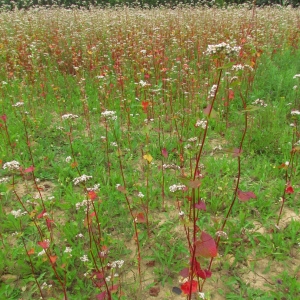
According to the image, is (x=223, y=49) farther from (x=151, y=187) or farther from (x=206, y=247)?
(x=151, y=187)

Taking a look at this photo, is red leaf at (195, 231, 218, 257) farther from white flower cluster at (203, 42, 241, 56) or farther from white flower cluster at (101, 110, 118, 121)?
white flower cluster at (101, 110, 118, 121)

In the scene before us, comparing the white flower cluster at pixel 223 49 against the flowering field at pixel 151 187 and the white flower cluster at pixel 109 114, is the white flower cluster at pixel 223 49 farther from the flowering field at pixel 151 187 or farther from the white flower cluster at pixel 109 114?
the white flower cluster at pixel 109 114

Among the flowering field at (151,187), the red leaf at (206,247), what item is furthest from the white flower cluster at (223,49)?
the red leaf at (206,247)

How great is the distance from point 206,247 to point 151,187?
5.75 feet

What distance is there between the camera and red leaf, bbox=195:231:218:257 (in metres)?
1.49

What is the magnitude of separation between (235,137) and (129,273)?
241 cm

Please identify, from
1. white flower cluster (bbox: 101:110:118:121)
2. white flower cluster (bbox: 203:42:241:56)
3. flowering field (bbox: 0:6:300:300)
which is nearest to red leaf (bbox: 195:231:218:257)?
flowering field (bbox: 0:6:300:300)

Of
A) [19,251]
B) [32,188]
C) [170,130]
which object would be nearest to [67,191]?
[32,188]

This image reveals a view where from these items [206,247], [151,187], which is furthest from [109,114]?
[206,247]

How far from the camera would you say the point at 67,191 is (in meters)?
3.23

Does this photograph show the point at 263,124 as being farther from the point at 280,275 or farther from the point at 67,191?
the point at 67,191

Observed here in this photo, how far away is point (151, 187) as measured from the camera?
10.6 ft

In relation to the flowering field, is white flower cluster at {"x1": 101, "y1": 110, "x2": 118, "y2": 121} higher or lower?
higher

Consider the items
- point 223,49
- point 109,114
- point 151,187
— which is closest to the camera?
point 223,49
